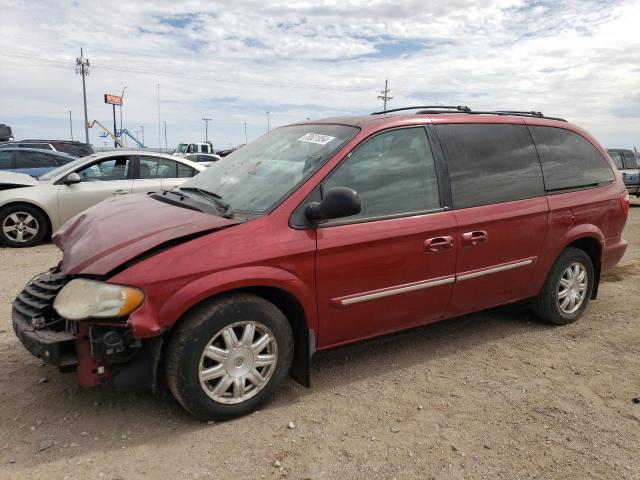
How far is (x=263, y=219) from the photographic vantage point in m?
2.95

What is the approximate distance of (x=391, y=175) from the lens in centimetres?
340

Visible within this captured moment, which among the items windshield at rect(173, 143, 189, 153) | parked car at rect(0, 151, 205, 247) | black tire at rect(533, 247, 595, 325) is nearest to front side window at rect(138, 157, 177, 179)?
parked car at rect(0, 151, 205, 247)

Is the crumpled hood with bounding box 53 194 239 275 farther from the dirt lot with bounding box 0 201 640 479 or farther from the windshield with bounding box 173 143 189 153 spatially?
the windshield with bounding box 173 143 189 153

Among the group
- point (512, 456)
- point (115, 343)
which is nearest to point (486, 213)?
point (512, 456)

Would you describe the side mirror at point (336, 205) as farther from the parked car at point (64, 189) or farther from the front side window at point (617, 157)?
the front side window at point (617, 157)

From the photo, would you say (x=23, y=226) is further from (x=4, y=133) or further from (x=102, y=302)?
(x=4, y=133)

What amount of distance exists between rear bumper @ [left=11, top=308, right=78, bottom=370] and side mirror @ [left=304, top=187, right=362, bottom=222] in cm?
143

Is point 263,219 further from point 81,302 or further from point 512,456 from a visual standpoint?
point 512,456

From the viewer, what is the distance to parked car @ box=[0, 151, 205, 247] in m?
7.60

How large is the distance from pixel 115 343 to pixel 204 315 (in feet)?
1.50

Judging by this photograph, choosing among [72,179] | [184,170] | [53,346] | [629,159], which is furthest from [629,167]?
[53,346]

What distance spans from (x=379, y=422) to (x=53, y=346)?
1.79 meters

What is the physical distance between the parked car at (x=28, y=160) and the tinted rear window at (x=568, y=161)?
9.97 metres

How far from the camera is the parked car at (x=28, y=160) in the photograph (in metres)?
11.0
